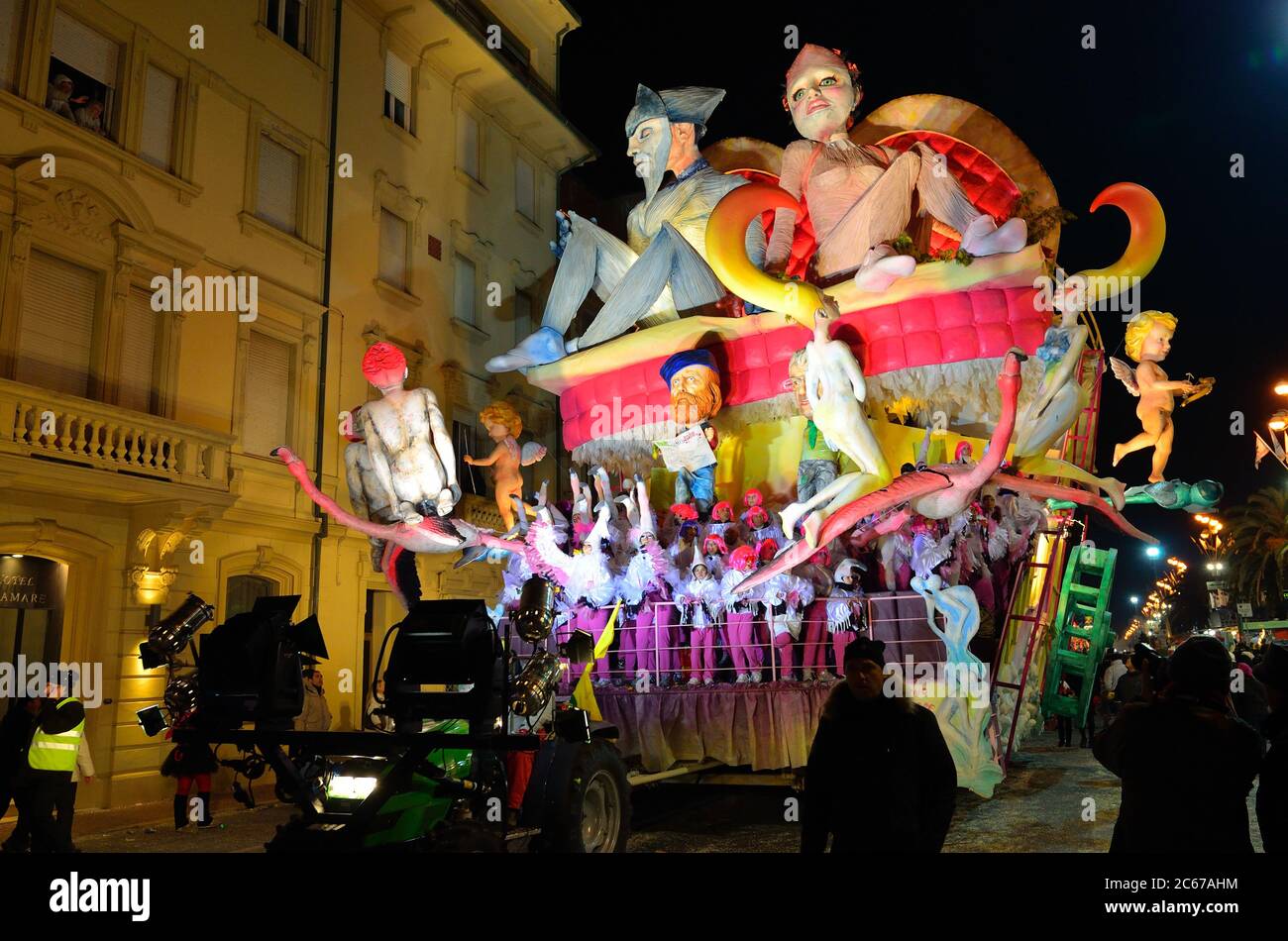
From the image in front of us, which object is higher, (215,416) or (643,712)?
(215,416)

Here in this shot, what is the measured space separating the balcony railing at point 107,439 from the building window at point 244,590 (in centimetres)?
178

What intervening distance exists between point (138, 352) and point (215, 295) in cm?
161

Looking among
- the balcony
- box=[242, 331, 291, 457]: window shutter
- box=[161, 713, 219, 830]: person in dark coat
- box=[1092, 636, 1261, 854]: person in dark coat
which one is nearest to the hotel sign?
box=[161, 713, 219, 830]: person in dark coat

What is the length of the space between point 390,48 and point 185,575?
11.1m

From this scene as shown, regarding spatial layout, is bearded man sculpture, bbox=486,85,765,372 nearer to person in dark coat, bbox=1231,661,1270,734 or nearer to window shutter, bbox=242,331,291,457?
window shutter, bbox=242,331,291,457

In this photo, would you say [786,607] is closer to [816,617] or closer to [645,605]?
[816,617]

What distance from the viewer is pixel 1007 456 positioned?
31.6ft

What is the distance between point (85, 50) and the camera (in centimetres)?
1248

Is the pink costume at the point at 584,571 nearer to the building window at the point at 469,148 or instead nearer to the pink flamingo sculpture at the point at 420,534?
the pink flamingo sculpture at the point at 420,534

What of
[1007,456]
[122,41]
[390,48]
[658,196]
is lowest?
[1007,456]

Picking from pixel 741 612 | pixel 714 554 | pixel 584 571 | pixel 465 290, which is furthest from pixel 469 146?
pixel 741 612

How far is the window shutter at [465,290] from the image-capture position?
64.4 feet

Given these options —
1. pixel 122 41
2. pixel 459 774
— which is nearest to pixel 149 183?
pixel 122 41

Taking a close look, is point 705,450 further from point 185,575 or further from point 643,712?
point 185,575
